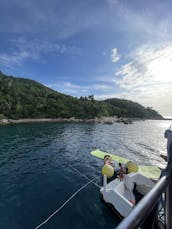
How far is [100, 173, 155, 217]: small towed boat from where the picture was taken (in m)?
6.60

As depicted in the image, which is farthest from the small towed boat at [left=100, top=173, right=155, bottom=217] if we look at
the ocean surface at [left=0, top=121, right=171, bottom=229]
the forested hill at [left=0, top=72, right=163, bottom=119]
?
the forested hill at [left=0, top=72, right=163, bottom=119]

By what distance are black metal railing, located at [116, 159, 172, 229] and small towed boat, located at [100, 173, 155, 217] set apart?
5068mm

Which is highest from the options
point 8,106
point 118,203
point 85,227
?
point 8,106

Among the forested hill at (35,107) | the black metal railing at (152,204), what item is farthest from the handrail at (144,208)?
the forested hill at (35,107)

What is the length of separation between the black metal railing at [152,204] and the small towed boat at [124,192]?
16.6 ft

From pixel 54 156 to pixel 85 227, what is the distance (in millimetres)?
12014

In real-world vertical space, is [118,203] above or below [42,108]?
below

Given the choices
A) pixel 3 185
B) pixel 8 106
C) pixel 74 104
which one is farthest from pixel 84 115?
pixel 3 185

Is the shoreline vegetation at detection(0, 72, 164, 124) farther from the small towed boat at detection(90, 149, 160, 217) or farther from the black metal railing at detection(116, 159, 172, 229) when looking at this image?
the black metal railing at detection(116, 159, 172, 229)

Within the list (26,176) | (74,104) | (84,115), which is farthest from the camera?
(74,104)

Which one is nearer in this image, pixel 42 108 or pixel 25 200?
pixel 25 200

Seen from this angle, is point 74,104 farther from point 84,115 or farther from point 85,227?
point 85,227

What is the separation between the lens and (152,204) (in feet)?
3.73

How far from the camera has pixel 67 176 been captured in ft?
41.2
